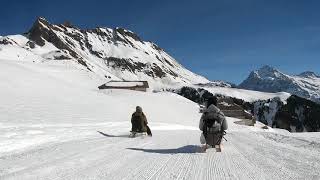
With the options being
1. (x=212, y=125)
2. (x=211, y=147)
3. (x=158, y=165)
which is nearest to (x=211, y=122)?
(x=212, y=125)

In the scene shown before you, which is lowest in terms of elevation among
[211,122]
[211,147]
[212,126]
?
[211,147]

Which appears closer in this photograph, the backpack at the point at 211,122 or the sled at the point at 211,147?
the sled at the point at 211,147

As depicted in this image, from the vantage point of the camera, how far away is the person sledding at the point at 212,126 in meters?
14.3

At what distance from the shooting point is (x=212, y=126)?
1455 cm

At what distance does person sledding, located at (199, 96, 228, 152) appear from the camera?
14305 millimetres

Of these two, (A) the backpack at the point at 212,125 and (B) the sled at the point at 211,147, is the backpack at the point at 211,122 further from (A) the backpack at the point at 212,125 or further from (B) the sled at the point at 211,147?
(B) the sled at the point at 211,147

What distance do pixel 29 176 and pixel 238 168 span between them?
13.6 feet

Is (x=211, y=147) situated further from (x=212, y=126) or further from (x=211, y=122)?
(x=211, y=122)

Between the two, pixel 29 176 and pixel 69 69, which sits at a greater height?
pixel 69 69

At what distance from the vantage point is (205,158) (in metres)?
→ 12.0

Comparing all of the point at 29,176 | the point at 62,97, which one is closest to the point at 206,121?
the point at 29,176

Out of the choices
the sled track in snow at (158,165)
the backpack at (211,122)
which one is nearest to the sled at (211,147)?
the backpack at (211,122)

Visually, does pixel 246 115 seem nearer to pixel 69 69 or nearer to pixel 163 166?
→ pixel 69 69

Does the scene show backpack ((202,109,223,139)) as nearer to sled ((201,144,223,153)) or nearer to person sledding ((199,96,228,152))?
person sledding ((199,96,228,152))
